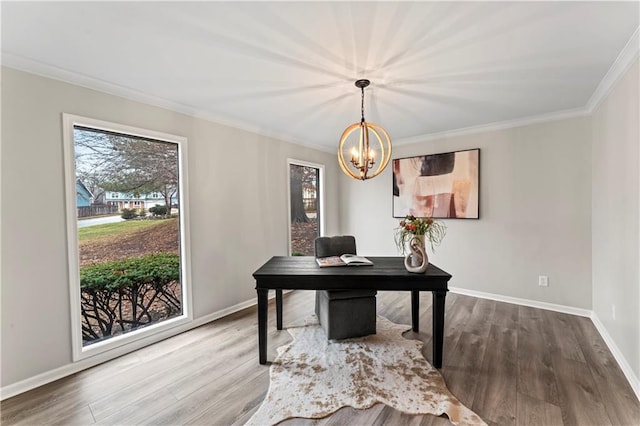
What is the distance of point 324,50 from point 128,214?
241 cm

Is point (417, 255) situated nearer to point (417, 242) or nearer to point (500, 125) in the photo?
point (417, 242)

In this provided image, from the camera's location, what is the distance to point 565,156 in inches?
134

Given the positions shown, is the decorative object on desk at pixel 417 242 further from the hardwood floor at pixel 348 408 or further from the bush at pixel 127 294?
the bush at pixel 127 294

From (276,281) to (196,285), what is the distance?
1.38 meters

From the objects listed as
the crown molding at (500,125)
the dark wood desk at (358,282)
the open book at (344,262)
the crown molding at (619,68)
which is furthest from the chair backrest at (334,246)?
the crown molding at (619,68)

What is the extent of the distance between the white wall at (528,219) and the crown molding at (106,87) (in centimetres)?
310

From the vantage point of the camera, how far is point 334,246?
3223 mm

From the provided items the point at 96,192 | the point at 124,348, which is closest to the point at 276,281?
the point at 124,348

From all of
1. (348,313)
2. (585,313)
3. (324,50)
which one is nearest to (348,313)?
(348,313)

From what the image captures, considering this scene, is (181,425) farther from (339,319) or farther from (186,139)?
(186,139)

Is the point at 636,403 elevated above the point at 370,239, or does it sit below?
below

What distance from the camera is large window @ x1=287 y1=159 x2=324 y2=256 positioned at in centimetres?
459

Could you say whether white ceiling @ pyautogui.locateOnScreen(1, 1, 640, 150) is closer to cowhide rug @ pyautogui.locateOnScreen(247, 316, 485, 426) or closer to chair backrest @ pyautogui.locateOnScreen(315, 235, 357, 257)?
chair backrest @ pyautogui.locateOnScreen(315, 235, 357, 257)

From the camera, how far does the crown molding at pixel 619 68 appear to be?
1.89m
